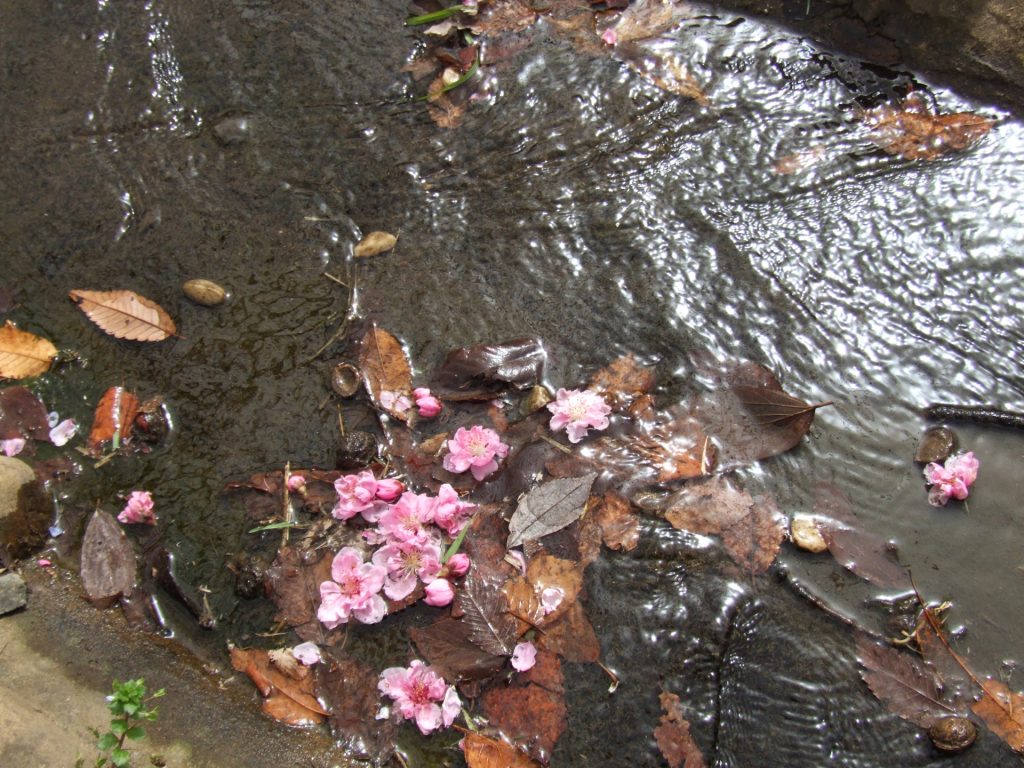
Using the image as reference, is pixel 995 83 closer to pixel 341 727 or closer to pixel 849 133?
pixel 849 133

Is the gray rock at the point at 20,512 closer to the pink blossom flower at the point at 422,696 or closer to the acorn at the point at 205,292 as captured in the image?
the acorn at the point at 205,292

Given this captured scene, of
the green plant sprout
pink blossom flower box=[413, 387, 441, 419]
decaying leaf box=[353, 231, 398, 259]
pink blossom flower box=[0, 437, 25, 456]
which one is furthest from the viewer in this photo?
decaying leaf box=[353, 231, 398, 259]

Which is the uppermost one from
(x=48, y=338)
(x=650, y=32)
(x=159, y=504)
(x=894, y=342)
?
(x=650, y=32)

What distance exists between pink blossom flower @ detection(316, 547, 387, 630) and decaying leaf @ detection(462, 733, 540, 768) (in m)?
0.46

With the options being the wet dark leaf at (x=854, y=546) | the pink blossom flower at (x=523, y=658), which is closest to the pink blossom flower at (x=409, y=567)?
the pink blossom flower at (x=523, y=658)

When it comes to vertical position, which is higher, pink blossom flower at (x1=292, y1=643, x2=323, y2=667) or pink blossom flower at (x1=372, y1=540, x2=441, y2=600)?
pink blossom flower at (x1=372, y1=540, x2=441, y2=600)

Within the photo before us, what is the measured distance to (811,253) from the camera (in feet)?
9.19

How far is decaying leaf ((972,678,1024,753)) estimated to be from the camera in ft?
6.73

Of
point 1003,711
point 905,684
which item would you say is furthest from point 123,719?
point 1003,711

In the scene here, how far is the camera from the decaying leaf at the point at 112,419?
273cm

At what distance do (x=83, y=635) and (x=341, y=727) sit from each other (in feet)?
2.76

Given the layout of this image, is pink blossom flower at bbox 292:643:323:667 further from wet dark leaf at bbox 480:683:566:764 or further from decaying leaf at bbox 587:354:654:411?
decaying leaf at bbox 587:354:654:411

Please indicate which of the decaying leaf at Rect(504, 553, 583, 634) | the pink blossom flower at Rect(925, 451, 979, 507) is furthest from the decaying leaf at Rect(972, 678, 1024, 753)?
the decaying leaf at Rect(504, 553, 583, 634)

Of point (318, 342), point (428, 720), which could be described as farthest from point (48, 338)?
point (428, 720)
